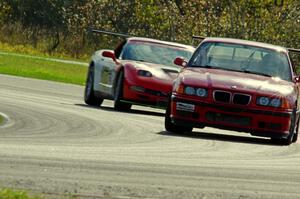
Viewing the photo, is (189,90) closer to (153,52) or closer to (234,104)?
(234,104)

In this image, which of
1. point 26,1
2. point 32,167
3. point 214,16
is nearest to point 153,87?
point 32,167

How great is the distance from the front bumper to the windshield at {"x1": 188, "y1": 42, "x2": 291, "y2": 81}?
1216 mm

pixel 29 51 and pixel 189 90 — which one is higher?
pixel 189 90

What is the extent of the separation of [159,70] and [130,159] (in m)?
10.3

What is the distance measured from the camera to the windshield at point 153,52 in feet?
81.7

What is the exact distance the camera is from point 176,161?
45.5 ft

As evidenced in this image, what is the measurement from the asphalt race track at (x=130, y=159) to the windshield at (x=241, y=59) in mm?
990

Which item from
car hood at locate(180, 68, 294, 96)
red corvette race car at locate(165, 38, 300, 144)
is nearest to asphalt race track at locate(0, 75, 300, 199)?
red corvette race car at locate(165, 38, 300, 144)

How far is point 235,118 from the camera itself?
59.8ft

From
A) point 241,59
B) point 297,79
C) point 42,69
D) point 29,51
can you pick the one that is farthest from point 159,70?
point 29,51

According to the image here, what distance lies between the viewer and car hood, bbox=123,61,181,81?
77.8ft

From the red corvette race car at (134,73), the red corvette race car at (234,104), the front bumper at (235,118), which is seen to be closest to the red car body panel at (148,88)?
the red corvette race car at (134,73)

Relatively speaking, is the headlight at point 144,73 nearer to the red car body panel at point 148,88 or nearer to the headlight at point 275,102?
the red car body panel at point 148,88

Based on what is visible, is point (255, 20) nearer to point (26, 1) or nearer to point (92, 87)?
point (26, 1)
